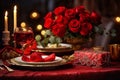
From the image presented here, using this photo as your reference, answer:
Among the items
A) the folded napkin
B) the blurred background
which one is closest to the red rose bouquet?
the folded napkin

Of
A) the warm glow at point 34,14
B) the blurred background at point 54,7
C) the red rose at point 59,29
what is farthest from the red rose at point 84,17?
the warm glow at point 34,14

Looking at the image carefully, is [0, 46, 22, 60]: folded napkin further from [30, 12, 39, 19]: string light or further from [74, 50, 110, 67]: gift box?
[30, 12, 39, 19]: string light

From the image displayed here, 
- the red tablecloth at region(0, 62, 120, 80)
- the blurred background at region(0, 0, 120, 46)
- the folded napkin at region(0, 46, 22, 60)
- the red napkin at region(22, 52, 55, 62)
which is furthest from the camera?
the blurred background at region(0, 0, 120, 46)

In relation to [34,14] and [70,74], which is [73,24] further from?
[34,14]

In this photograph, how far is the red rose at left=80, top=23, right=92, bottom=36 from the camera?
6.33 ft

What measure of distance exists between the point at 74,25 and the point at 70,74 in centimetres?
49

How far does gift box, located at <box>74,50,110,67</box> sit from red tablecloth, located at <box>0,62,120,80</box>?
0.04 m

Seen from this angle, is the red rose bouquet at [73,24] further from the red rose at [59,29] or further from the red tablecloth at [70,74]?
the red tablecloth at [70,74]

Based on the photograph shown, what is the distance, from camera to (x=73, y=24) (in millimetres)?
1944

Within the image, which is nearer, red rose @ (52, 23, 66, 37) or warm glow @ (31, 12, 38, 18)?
red rose @ (52, 23, 66, 37)

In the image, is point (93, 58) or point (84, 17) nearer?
point (93, 58)

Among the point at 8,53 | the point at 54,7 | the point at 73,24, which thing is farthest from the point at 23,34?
the point at 54,7

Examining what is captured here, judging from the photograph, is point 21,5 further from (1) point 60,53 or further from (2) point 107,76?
(2) point 107,76

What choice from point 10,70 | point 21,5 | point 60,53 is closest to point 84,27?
point 60,53
